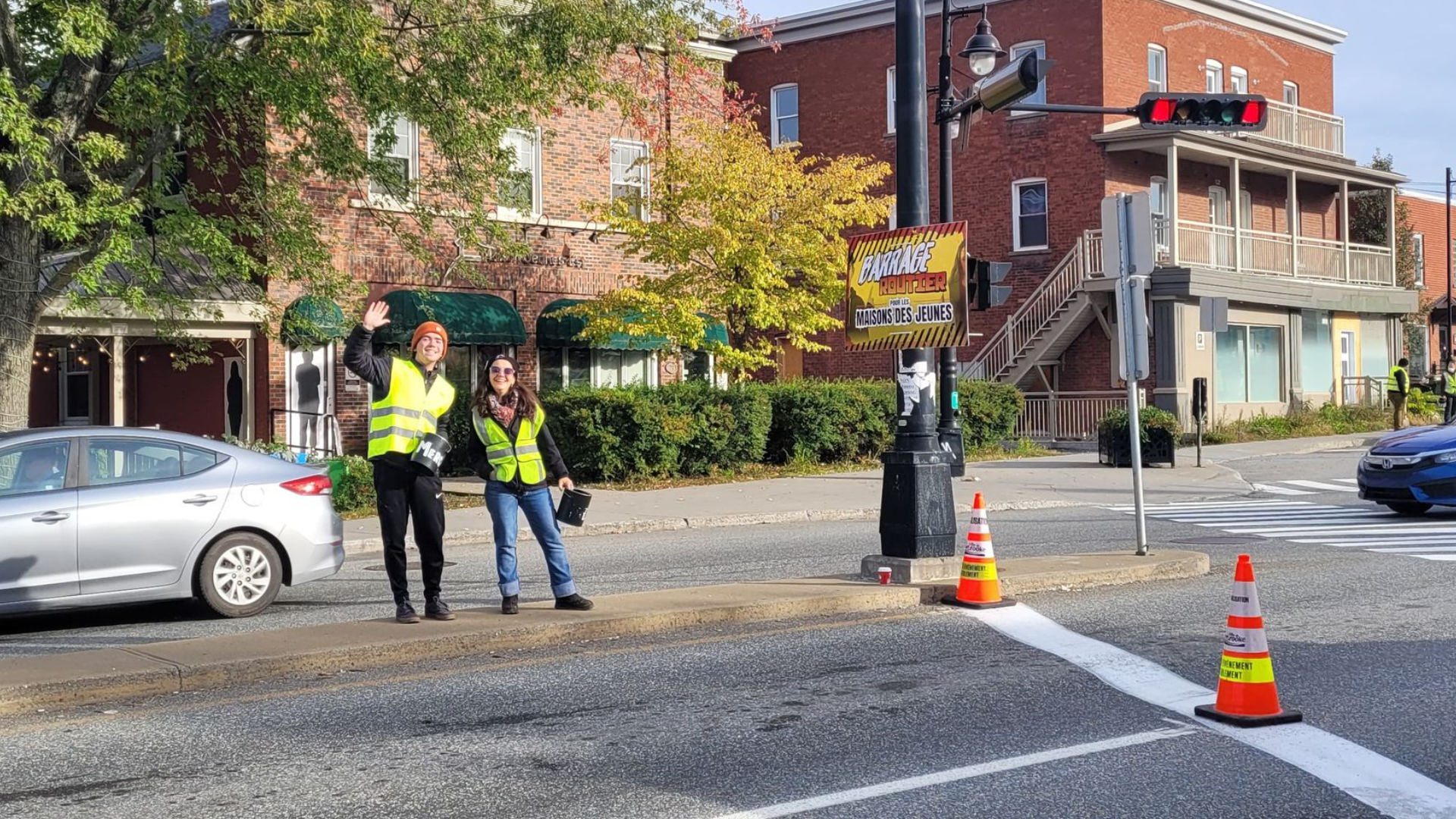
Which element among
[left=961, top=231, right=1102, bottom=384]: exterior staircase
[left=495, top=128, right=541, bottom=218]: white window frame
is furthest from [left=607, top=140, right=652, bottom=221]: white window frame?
[left=961, top=231, right=1102, bottom=384]: exterior staircase

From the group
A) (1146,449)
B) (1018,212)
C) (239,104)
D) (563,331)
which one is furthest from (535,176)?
(1018,212)

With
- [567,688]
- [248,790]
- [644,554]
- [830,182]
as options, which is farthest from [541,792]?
[830,182]

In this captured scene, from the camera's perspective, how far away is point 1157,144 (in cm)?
3297

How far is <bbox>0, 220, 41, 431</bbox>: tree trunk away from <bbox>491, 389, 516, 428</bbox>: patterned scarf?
303 inches

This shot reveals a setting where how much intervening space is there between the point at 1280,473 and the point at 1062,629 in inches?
663

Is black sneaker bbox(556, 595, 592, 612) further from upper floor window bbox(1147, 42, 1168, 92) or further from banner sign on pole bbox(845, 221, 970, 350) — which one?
upper floor window bbox(1147, 42, 1168, 92)

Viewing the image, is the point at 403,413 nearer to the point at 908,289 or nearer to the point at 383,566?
the point at 908,289

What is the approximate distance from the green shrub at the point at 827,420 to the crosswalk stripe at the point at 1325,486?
648cm

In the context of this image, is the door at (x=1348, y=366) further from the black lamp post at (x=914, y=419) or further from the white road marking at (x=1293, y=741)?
the white road marking at (x=1293, y=741)

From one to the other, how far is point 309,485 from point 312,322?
864 centimetres

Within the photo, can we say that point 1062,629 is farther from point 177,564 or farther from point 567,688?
point 177,564

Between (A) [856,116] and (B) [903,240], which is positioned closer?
(B) [903,240]

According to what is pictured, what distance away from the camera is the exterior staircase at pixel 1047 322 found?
106 feet

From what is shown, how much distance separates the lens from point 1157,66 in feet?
116
